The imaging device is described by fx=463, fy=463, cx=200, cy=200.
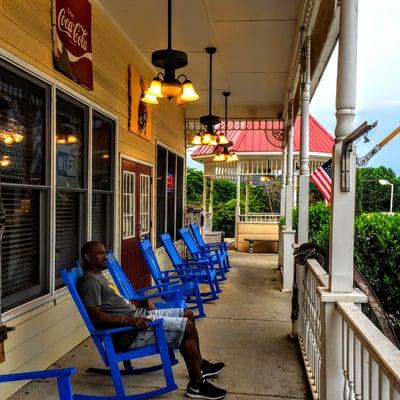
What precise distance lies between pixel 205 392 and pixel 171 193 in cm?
617

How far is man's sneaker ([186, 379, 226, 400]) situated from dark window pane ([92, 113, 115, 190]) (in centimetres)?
242

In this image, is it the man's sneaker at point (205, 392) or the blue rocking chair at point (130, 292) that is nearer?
the man's sneaker at point (205, 392)

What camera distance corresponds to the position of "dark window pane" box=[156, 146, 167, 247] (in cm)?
782

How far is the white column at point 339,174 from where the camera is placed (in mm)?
2295

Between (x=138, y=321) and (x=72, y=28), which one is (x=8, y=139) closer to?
(x=72, y=28)

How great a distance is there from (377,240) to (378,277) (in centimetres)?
31

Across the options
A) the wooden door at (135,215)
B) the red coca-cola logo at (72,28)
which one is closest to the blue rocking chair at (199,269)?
the wooden door at (135,215)

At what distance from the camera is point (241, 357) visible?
382cm

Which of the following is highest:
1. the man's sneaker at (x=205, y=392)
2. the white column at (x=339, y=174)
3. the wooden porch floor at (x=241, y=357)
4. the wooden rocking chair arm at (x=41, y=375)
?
the white column at (x=339, y=174)

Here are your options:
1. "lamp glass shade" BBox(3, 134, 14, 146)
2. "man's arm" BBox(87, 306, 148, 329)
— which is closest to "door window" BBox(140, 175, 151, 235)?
"lamp glass shade" BBox(3, 134, 14, 146)

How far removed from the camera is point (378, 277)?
3893 millimetres

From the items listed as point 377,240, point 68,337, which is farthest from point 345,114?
point 68,337

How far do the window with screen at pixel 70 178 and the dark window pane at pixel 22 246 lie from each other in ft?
1.04

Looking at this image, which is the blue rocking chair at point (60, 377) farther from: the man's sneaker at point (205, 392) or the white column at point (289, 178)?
the white column at point (289, 178)
